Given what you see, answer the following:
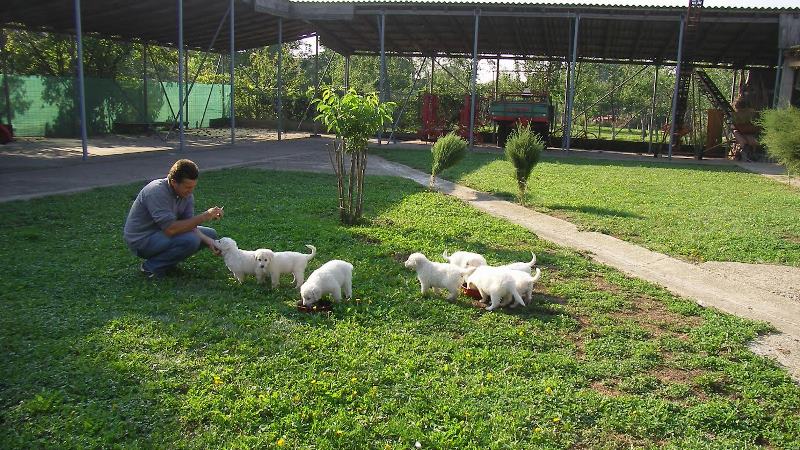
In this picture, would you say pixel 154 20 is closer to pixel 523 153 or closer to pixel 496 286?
pixel 523 153

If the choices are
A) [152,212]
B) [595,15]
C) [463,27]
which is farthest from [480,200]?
[463,27]

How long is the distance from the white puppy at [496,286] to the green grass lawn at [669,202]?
337cm

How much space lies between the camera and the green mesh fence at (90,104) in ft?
76.2

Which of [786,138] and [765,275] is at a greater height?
[786,138]

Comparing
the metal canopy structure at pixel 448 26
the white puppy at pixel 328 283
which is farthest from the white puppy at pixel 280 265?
the metal canopy structure at pixel 448 26

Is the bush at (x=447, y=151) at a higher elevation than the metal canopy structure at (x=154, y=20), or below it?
below

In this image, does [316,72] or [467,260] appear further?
[316,72]

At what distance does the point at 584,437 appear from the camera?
3686 mm

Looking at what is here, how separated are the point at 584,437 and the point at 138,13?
22.3 meters

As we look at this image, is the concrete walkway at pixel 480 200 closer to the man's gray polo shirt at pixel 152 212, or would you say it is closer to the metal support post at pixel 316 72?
the man's gray polo shirt at pixel 152 212

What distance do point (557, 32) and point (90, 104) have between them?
18.7 metres

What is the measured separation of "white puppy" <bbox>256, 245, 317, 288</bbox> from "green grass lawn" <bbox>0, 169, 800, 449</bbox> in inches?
6.9

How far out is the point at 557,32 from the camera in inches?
960

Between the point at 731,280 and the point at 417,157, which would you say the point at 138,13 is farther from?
the point at 731,280
